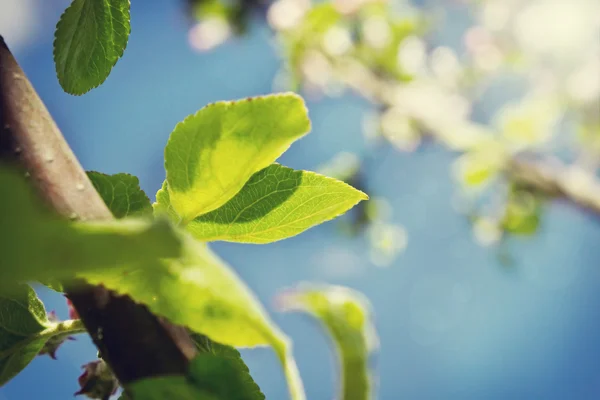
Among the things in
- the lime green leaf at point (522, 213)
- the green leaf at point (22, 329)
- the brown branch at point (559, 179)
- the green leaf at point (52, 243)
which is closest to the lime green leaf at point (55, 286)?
the green leaf at point (22, 329)

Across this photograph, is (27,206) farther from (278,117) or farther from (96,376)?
(96,376)

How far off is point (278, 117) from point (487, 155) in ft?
5.45

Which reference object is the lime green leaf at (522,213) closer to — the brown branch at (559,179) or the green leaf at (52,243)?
the brown branch at (559,179)

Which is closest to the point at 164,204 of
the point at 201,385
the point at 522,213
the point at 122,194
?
the point at 122,194

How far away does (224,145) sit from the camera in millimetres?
249

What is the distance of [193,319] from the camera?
191 millimetres

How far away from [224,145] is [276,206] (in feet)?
0.18

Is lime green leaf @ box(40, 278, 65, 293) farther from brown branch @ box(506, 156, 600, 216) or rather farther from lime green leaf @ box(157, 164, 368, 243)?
brown branch @ box(506, 156, 600, 216)

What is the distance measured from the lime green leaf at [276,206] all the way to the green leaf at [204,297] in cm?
9

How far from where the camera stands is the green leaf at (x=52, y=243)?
13 centimetres

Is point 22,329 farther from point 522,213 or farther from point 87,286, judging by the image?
point 522,213

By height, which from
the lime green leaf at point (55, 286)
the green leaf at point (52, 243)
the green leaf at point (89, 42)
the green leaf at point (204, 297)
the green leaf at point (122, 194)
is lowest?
the green leaf at point (52, 243)

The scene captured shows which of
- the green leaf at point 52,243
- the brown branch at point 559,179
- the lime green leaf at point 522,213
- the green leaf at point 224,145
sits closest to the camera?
the green leaf at point 52,243

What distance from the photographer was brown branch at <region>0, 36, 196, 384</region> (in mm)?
198
